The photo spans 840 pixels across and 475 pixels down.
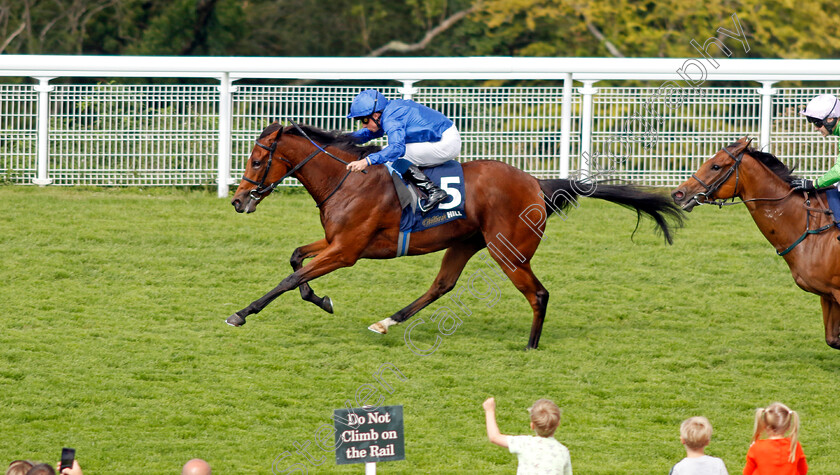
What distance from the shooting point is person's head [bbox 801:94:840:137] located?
22.8ft

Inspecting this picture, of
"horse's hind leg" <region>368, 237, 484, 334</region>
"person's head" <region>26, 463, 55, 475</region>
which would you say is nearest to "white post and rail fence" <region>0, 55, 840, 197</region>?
"horse's hind leg" <region>368, 237, 484, 334</region>

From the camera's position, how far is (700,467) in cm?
429

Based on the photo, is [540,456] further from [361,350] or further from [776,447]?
[361,350]

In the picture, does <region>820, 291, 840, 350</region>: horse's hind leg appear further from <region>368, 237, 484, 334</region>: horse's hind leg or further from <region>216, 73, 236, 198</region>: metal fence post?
<region>216, 73, 236, 198</region>: metal fence post

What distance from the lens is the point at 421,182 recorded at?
761 cm

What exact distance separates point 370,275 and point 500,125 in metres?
3.65

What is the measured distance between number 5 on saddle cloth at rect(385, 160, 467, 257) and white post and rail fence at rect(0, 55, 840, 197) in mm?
4991

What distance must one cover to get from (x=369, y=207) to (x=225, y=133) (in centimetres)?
543

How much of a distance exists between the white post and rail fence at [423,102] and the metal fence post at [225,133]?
14 mm

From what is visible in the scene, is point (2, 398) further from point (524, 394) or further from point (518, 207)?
point (518, 207)

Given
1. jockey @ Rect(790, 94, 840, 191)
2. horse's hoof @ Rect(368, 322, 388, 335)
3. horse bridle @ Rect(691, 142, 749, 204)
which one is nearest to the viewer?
jockey @ Rect(790, 94, 840, 191)

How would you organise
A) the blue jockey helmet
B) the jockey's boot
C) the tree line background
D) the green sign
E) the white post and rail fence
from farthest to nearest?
the tree line background, the white post and rail fence, the jockey's boot, the blue jockey helmet, the green sign

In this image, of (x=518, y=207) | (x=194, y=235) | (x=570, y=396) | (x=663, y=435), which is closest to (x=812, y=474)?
(x=663, y=435)

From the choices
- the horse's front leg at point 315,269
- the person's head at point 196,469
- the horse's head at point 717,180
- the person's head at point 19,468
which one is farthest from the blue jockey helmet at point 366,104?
the person's head at point 19,468
